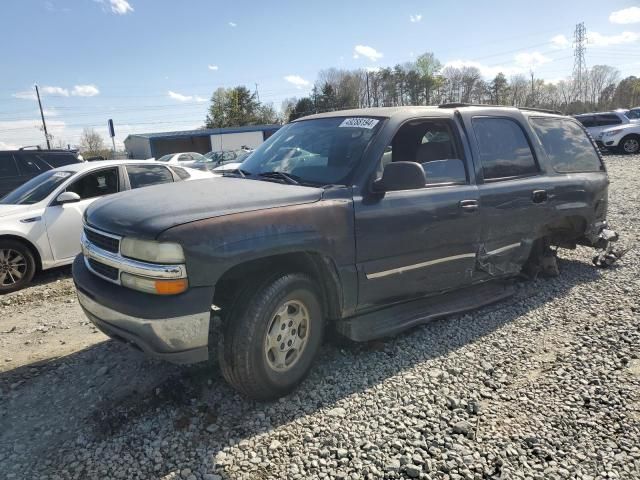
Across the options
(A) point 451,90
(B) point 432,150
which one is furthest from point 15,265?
(A) point 451,90

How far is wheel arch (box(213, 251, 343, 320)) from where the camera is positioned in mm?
2891

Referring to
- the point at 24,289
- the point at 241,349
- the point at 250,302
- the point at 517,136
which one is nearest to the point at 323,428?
the point at 241,349

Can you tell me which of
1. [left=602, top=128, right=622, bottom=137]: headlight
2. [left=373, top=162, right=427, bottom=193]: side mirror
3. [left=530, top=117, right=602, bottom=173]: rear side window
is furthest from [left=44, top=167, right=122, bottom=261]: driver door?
[left=602, top=128, right=622, bottom=137]: headlight

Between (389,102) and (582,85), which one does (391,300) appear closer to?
(389,102)

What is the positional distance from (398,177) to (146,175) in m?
4.83

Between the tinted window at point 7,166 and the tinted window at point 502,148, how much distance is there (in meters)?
9.38

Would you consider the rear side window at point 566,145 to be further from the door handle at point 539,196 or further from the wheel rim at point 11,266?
the wheel rim at point 11,266

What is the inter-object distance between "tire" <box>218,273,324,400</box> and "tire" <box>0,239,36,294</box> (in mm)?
4339

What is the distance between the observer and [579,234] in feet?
17.1

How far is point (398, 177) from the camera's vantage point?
10.5 feet

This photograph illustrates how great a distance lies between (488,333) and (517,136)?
1991mm

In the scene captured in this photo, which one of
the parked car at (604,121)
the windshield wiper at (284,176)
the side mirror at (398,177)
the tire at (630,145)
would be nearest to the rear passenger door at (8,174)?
the windshield wiper at (284,176)

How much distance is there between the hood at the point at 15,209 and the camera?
5.81 m

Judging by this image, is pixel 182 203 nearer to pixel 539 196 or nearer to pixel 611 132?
pixel 539 196
